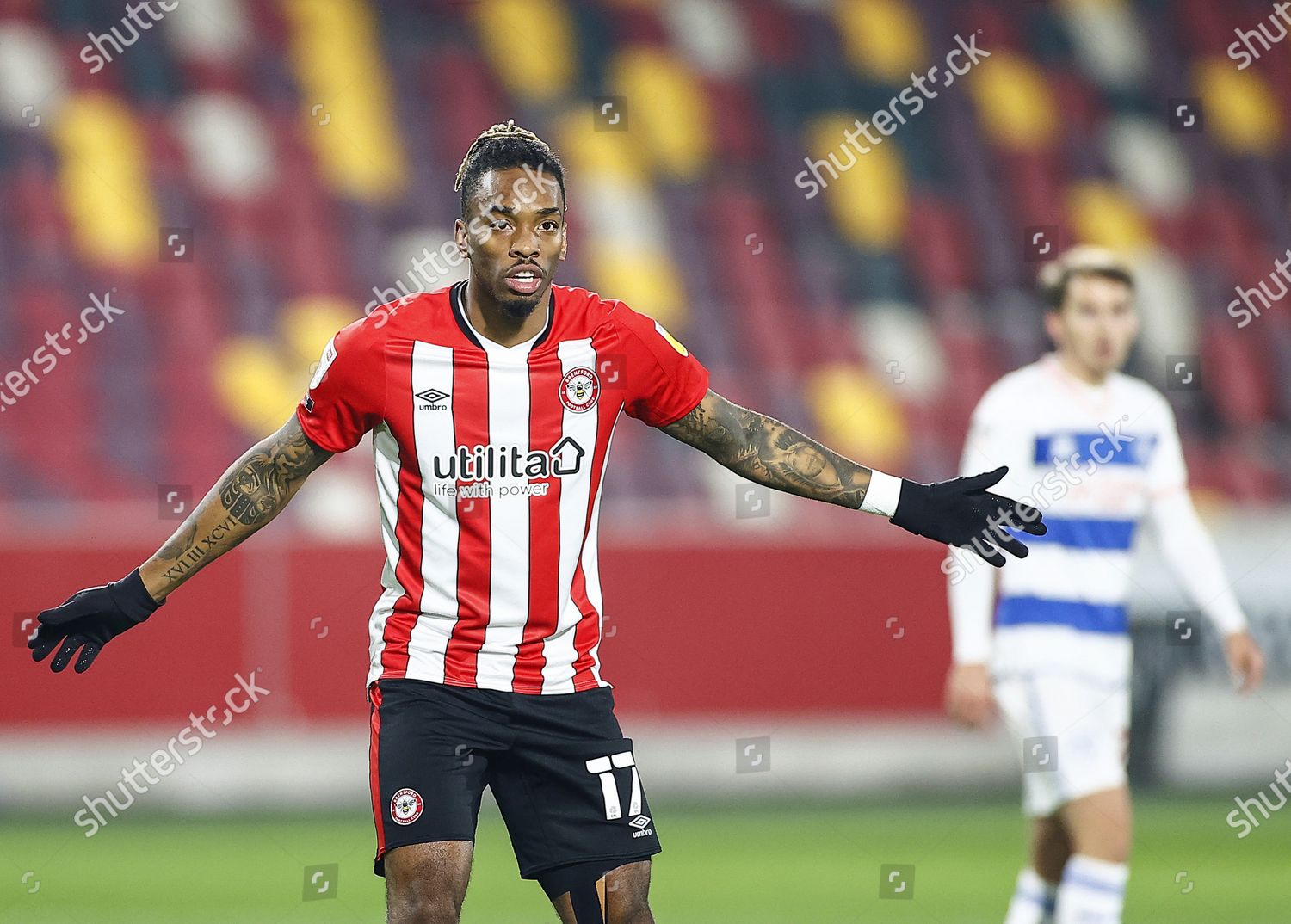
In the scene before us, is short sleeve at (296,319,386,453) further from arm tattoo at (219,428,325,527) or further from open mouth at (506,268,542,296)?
open mouth at (506,268,542,296)

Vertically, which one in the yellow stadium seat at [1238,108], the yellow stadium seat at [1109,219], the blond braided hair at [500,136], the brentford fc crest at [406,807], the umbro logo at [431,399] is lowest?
the brentford fc crest at [406,807]

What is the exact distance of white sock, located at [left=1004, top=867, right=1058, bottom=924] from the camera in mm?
5582

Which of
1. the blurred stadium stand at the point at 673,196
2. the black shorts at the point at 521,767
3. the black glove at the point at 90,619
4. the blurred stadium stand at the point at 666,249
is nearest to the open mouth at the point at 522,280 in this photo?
the black shorts at the point at 521,767

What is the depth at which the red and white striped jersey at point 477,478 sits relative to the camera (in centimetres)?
395

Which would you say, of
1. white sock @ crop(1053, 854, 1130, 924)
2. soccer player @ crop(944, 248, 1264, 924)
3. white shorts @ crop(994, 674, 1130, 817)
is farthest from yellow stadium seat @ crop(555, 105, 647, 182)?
white sock @ crop(1053, 854, 1130, 924)

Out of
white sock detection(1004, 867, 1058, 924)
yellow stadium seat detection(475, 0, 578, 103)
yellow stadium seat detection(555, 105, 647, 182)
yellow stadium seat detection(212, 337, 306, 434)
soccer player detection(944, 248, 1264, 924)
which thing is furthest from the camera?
yellow stadium seat detection(475, 0, 578, 103)

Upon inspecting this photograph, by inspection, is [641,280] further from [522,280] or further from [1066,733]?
[522,280]

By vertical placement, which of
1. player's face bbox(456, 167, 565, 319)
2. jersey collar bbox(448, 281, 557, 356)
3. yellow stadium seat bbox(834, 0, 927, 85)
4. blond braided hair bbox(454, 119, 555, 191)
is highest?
yellow stadium seat bbox(834, 0, 927, 85)

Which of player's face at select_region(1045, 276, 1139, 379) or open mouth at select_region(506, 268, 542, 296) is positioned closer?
open mouth at select_region(506, 268, 542, 296)

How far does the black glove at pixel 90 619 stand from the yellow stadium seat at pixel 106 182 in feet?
28.7

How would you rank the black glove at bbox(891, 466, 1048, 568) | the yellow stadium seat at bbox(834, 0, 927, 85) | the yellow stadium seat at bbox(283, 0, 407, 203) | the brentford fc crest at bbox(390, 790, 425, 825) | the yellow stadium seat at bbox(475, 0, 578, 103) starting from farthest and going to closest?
the yellow stadium seat at bbox(834, 0, 927, 85)
the yellow stadium seat at bbox(475, 0, 578, 103)
the yellow stadium seat at bbox(283, 0, 407, 203)
the black glove at bbox(891, 466, 1048, 568)
the brentford fc crest at bbox(390, 790, 425, 825)

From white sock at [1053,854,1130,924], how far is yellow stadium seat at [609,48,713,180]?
941cm

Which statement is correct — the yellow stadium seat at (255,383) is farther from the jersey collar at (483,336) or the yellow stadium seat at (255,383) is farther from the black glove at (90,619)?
the jersey collar at (483,336)

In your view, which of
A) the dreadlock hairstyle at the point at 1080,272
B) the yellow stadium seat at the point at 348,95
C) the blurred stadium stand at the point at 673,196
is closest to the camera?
the dreadlock hairstyle at the point at 1080,272
